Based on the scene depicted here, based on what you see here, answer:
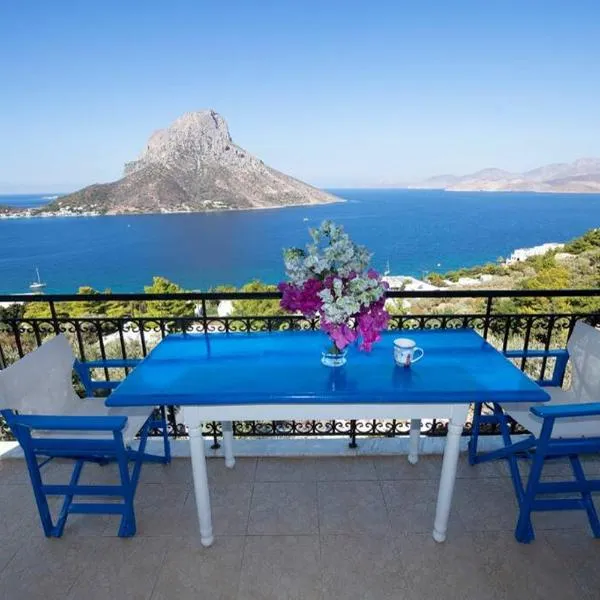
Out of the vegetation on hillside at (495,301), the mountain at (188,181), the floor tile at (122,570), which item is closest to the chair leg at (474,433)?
the floor tile at (122,570)

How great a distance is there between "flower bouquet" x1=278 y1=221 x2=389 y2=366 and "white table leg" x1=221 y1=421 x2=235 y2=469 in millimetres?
946

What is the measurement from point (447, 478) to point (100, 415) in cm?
169

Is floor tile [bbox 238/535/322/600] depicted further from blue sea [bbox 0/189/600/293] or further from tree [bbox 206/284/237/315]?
blue sea [bbox 0/189/600/293]

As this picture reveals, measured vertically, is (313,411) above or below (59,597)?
above

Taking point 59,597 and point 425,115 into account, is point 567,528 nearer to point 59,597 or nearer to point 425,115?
point 59,597

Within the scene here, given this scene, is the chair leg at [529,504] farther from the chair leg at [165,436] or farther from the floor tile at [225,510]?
the chair leg at [165,436]

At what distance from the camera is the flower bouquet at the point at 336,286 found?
1453 mm

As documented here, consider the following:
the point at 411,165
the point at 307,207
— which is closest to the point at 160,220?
the point at 307,207

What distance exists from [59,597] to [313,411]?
47.9 inches

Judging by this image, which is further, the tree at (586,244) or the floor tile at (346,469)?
the tree at (586,244)

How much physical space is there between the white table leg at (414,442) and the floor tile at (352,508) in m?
0.28

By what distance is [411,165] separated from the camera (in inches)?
2147

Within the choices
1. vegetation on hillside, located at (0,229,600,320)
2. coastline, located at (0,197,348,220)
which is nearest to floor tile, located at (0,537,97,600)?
vegetation on hillside, located at (0,229,600,320)

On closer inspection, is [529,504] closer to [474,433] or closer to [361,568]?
[474,433]
